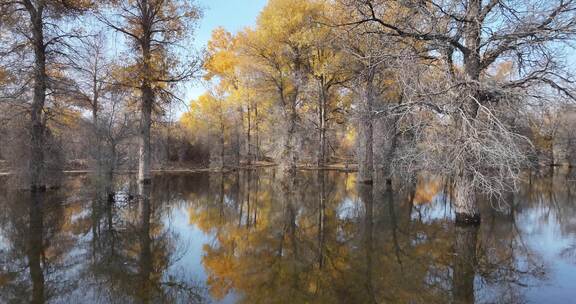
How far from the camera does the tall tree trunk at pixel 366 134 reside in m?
16.0

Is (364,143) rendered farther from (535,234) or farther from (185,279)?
(185,279)

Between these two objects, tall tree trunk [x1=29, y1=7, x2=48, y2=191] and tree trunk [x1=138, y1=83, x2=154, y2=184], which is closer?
tall tree trunk [x1=29, y1=7, x2=48, y2=191]

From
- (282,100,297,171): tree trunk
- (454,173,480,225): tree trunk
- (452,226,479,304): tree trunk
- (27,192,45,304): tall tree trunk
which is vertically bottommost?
(452,226,479,304): tree trunk

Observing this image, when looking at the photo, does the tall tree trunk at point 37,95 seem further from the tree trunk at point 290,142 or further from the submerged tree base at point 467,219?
the tree trunk at point 290,142

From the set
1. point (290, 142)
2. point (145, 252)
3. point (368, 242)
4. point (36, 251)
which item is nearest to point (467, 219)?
point (368, 242)

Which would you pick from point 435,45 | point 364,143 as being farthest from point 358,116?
point 435,45

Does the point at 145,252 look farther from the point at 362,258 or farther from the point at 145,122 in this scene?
the point at 145,122

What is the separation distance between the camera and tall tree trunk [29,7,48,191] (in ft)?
39.8

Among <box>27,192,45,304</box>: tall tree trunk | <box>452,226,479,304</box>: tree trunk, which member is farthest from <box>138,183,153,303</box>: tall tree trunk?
<box>452,226,479,304</box>: tree trunk

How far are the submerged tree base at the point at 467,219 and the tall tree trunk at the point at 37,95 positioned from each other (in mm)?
13010

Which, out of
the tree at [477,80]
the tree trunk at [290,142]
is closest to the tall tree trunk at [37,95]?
the tree at [477,80]

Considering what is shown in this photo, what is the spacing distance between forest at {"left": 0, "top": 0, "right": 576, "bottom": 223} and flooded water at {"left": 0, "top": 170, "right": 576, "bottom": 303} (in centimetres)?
137

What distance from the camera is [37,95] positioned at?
488 inches

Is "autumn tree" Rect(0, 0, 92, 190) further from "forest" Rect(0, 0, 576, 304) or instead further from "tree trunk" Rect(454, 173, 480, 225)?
"tree trunk" Rect(454, 173, 480, 225)
